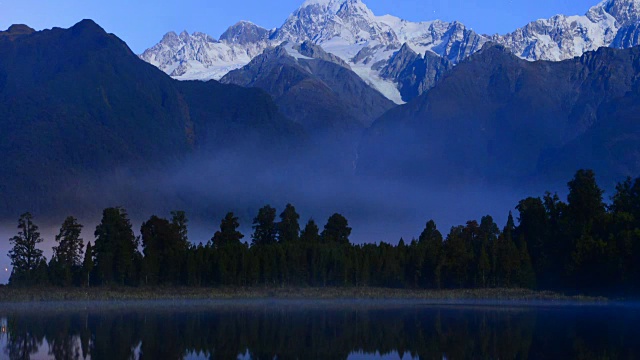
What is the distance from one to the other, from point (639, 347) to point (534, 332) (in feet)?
41.9

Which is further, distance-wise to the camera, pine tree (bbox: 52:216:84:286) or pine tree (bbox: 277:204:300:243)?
pine tree (bbox: 277:204:300:243)

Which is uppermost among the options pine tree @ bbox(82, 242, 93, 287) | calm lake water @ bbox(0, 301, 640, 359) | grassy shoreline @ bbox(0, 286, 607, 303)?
pine tree @ bbox(82, 242, 93, 287)

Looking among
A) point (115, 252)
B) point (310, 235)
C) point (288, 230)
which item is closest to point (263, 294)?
point (115, 252)

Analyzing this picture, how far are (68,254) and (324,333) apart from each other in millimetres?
92829

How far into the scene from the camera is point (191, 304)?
5266 inches

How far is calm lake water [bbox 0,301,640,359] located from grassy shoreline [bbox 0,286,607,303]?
84.1 feet

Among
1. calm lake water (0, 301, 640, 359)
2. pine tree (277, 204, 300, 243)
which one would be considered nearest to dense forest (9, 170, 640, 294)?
pine tree (277, 204, 300, 243)

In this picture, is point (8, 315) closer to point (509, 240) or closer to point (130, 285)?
point (130, 285)

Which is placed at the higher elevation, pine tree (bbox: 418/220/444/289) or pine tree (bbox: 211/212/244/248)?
pine tree (bbox: 211/212/244/248)

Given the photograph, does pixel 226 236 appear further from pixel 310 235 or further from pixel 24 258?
pixel 24 258

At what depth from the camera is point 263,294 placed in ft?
519

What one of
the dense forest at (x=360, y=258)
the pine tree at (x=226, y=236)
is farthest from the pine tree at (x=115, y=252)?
the pine tree at (x=226, y=236)

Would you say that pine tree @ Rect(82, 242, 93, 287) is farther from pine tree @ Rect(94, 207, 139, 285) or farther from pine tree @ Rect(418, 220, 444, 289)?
pine tree @ Rect(418, 220, 444, 289)

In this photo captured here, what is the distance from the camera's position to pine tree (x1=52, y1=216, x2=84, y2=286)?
536ft
